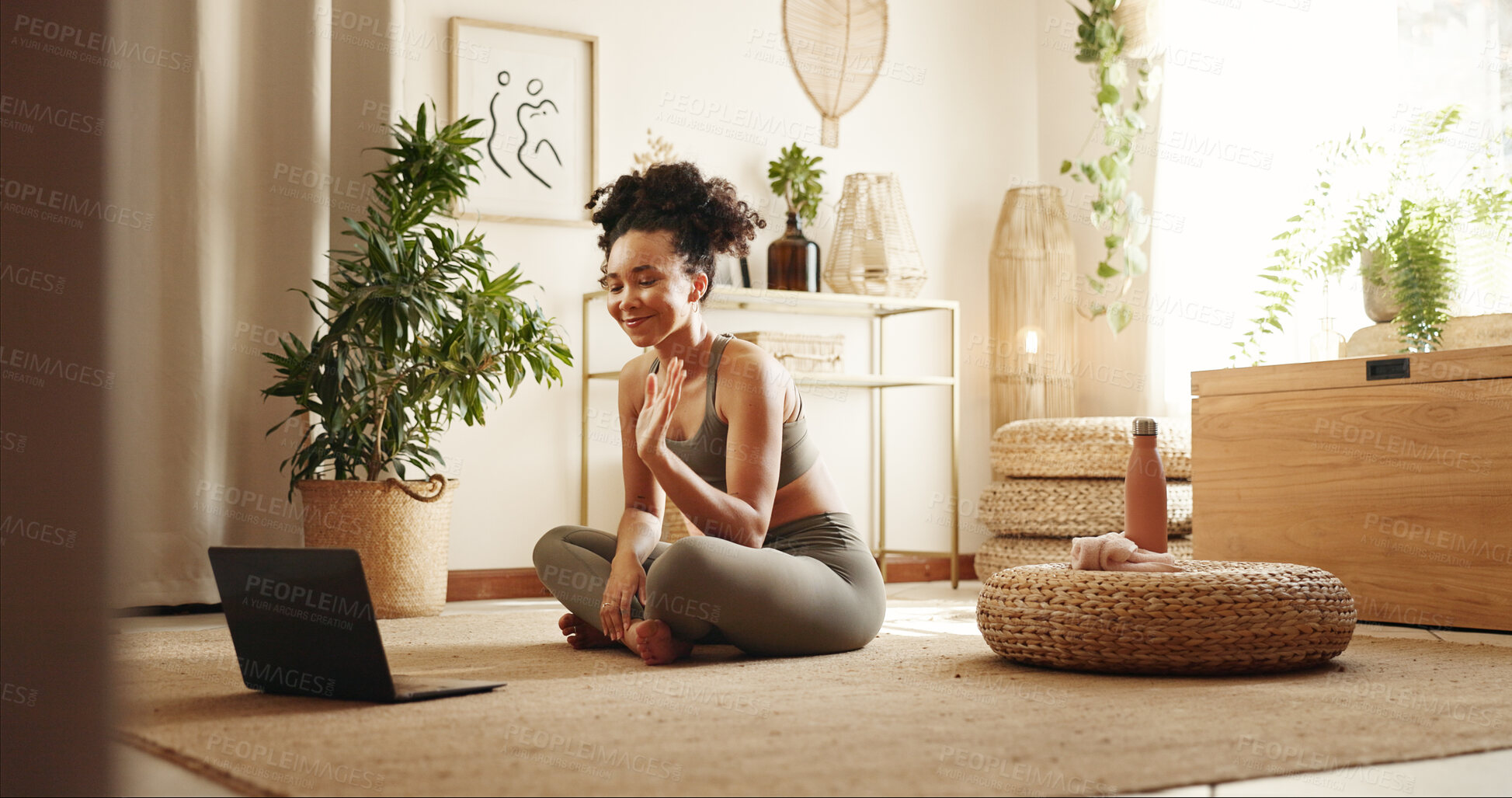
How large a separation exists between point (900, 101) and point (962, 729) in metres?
3.09

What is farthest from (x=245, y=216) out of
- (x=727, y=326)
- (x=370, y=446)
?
(x=727, y=326)

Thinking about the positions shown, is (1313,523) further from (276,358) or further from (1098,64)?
(276,358)

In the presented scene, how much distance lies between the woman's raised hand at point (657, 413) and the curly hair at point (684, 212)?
1.05ft

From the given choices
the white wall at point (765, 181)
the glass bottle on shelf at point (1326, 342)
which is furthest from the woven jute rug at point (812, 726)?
the white wall at point (765, 181)

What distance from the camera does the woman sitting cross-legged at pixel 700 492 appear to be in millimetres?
1906

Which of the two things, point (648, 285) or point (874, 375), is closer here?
point (648, 285)

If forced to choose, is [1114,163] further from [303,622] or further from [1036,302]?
[303,622]

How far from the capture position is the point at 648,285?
2066mm

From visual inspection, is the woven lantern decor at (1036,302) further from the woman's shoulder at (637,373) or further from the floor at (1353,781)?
the floor at (1353,781)

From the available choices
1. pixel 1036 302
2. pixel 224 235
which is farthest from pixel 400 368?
pixel 1036 302

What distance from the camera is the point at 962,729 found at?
1377 mm

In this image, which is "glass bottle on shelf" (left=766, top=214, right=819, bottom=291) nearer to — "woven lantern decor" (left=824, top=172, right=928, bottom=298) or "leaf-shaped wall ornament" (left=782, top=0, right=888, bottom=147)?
"woven lantern decor" (left=824, top=172, right=928, bottom=298)

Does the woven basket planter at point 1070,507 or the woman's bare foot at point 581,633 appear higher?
the woven basket planter at point 1070,507

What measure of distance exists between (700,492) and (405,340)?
1.26m
